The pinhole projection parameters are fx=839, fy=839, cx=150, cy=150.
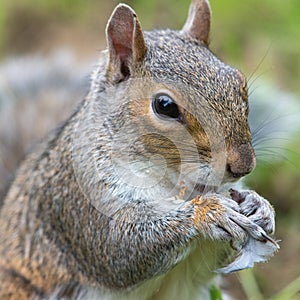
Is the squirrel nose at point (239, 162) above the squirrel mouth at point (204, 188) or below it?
above

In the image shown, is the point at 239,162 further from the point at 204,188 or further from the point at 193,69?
the point at 193,69

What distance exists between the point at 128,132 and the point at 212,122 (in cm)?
30

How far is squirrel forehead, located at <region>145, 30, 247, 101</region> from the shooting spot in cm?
260

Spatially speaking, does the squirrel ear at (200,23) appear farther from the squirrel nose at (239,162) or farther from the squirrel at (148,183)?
the squirrel nose at (239,162)

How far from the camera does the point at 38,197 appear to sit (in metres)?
3.14

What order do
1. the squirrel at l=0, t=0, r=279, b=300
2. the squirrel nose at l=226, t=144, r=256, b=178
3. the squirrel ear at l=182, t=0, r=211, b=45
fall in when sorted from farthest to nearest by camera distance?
the squirrel ear at l=182, t=0, r=211, b=45
the squirrel at l=0, t=0, r=279, b=300
the squirrel nose at l=226, t=144, r=256, b=178

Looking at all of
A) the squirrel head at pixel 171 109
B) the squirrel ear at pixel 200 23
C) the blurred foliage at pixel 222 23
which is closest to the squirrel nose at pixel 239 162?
the squirrel head at pixel 171 109

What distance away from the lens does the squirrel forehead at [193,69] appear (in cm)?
260

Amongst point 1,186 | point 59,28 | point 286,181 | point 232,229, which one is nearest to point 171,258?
point 232,229

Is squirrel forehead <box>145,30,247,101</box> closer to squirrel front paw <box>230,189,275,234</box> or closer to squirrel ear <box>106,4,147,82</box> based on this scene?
squirrel ear <box>106,4,147,82</box>

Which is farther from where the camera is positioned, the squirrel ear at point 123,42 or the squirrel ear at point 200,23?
the squirrel ear at point 200,23

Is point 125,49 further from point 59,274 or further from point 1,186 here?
point 1,186

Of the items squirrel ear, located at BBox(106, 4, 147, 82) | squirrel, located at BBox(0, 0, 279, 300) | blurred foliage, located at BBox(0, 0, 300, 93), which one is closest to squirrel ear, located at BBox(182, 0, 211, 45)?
squirrel, located at BBox(0, 0, 279, 300)

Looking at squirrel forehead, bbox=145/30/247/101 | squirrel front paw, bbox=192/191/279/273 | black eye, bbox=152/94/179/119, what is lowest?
squirrel front paw, bbox=192/191/279/273
